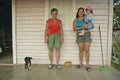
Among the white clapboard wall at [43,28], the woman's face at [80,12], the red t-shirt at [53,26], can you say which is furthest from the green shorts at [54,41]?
the woman's face at [80,12]

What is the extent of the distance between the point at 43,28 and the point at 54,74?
4.82 ft

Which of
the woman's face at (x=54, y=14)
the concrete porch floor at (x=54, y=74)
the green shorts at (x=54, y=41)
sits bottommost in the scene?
the concrete porch floor at (x=54, y=74)

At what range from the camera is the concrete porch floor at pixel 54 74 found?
476cm

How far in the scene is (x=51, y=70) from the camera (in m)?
5.41

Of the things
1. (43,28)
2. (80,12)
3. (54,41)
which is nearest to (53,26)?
(54,41)

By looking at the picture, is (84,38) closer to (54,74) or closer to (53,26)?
(53,26)

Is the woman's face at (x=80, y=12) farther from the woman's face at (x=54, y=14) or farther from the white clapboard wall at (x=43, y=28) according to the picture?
the woman's face at (x=54, y=14)

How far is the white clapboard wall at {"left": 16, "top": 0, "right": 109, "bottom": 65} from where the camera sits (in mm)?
5828

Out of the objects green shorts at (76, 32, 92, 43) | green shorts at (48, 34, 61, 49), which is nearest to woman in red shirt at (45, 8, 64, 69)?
green shorts at (48, 34, 61, 49)

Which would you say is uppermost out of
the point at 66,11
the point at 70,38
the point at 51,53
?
the point at 66,11

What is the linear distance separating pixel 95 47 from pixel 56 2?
1632mm

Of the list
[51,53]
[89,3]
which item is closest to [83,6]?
[89,3]

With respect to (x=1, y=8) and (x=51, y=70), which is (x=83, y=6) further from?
(x=1, y=8)

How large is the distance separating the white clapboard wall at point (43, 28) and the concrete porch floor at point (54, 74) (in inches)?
16.5
